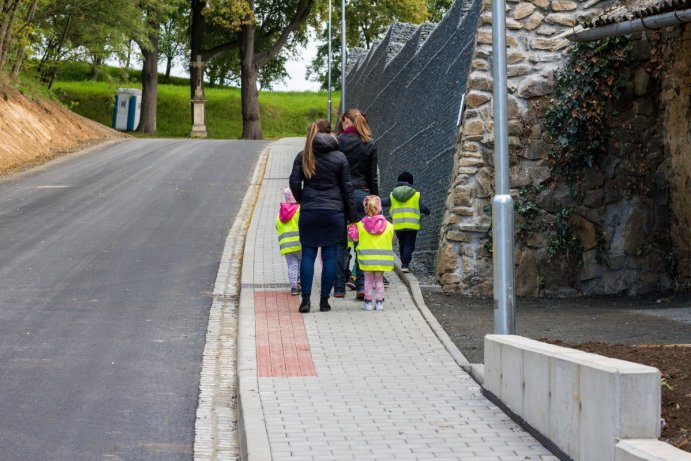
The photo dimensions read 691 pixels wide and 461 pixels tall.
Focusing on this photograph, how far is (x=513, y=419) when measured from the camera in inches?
270

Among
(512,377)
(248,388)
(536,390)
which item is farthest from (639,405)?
(248,388)

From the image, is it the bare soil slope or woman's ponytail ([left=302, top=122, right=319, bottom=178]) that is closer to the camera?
woman's ponytail ([left=302, top=122, right=319, bottom=178])

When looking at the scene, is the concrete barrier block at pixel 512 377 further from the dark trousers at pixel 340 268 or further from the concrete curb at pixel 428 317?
the dark trousers at pixel 340 268

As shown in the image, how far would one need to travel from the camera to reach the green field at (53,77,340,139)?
56.8 m

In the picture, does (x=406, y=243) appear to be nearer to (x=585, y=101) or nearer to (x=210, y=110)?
(x=585, y=101)

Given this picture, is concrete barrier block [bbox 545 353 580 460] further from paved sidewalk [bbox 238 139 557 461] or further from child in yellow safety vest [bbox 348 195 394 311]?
child in yellow safety vest [bbox 348 195 394 311]

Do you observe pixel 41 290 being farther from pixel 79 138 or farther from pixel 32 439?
pixel 79 138

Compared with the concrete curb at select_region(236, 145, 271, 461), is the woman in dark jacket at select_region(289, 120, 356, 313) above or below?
above

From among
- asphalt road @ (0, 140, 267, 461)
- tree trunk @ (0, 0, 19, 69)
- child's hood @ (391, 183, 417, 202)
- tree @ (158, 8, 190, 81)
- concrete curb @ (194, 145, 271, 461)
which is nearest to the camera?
concrete curb @ (194, 145, 271, 461)

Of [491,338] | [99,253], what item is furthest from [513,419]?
[99,253]

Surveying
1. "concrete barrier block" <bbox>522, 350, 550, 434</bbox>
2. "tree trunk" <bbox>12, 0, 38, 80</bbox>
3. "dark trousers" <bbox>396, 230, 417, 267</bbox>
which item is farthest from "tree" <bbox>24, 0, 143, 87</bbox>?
"concrete barrier block" <bbox>522, 350, 550, 434</bbox>

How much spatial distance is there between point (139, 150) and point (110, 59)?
861 centimetres

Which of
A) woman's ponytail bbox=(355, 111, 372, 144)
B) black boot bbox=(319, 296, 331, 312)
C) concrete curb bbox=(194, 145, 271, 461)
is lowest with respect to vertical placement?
concrete curb bbox=(194, 145, 271, 461)

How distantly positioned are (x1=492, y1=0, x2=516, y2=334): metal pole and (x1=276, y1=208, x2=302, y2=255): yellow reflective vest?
357cm
